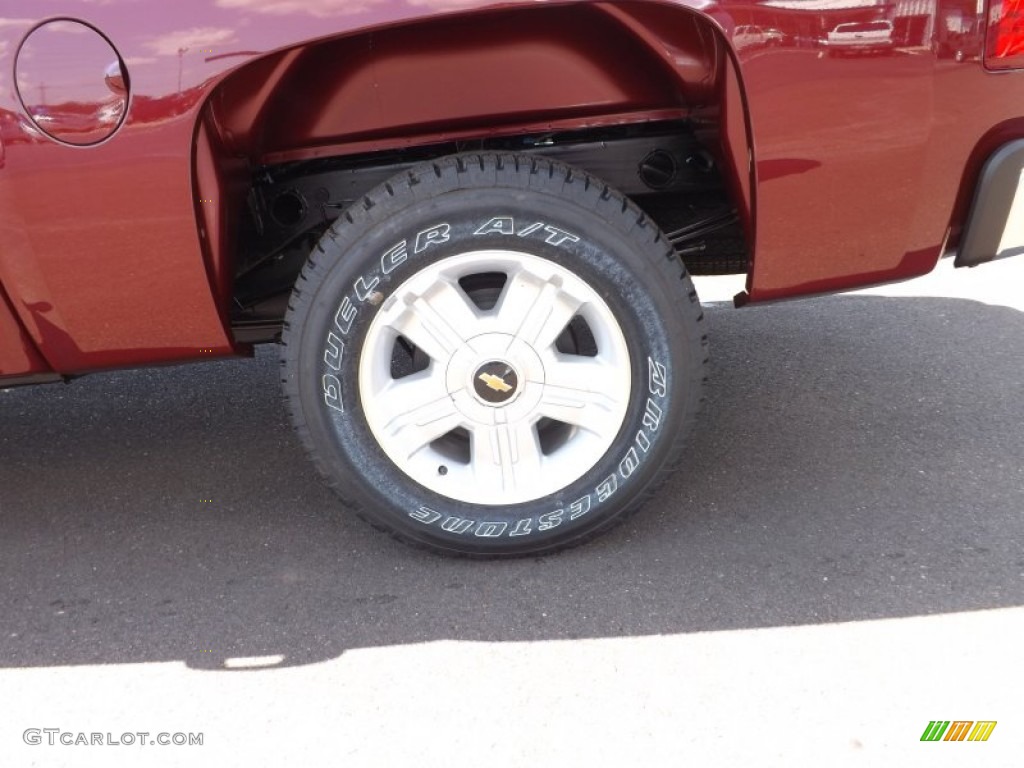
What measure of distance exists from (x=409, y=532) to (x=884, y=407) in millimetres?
1667

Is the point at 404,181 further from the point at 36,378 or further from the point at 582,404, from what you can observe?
the point at 36,378

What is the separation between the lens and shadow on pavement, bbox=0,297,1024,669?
87.5 inches

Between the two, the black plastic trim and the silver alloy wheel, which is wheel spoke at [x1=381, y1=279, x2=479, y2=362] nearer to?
the silver alloy wheel

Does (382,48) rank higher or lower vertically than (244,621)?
higher

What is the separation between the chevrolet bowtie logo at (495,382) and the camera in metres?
2.32

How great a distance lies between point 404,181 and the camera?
2211mm

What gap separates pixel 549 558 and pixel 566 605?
0.67 feet

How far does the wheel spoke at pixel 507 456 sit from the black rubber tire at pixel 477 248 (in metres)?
0.07

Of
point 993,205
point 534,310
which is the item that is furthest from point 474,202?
point 993,205

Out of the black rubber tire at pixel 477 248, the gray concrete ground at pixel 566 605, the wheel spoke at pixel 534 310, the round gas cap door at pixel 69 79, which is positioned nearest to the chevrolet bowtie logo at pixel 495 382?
the wheel spoke at pixel 534 310

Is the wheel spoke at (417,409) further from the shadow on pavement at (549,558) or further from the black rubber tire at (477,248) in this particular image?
the shadow on pavement at (549,558)

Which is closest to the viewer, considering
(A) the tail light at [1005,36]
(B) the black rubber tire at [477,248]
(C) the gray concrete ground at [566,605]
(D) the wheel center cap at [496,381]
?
(C) the gray concrete ground at [566,605]

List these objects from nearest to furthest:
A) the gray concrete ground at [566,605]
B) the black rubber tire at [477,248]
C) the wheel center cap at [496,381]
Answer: the gray concrete ground at [566,605], the black rubber tire at [477,248], the wheel center cap at [496,381]

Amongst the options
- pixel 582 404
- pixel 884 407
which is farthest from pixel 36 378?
pixel 884 407
